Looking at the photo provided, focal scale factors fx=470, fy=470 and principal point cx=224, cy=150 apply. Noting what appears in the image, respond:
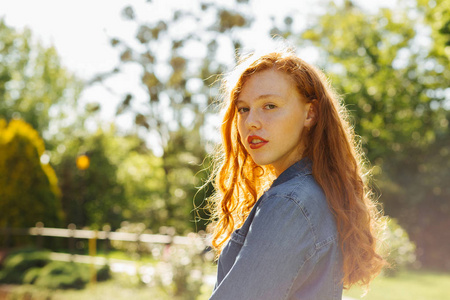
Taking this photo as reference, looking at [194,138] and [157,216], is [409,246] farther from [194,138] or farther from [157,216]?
[194,138]

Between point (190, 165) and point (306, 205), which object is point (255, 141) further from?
point (190, 165)

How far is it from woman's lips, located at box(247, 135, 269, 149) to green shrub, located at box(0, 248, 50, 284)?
29.7 feet

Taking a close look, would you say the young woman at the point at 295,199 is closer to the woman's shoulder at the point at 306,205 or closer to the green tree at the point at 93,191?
the woman's shoulder at the point at 306,205

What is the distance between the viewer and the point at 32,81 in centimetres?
3030

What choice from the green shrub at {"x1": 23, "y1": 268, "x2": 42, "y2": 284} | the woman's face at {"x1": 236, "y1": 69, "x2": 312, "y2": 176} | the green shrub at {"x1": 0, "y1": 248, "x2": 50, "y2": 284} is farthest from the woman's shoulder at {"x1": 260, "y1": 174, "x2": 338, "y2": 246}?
the green shrub at {"x1": 0, "y1": 248, "x2": 50, "y2": 284}

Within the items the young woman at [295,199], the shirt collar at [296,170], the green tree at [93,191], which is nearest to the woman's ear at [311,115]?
the young woman at [295,199]

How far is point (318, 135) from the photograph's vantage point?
4.48 feet

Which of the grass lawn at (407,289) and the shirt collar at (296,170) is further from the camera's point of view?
the grass lawn at (407,289)

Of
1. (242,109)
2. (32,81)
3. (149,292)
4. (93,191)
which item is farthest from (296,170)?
(32,81)

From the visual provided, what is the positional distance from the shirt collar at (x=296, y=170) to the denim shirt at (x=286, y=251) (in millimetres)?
35

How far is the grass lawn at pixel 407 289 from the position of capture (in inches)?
287

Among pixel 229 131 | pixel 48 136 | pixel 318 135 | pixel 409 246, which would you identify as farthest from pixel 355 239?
pixel 48 136

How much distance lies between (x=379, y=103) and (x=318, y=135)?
46.3ft

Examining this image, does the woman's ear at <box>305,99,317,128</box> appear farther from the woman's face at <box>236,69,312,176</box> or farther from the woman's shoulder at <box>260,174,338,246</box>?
the woman's shoulder at <box>260,174,338,246</box>
